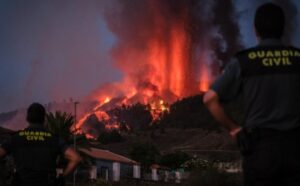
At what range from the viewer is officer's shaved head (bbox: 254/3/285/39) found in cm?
512

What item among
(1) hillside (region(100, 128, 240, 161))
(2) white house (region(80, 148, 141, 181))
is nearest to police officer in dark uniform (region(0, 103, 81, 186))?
(2) white house (region(80, 148, 141, 181))

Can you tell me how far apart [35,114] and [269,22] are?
2.72 metres

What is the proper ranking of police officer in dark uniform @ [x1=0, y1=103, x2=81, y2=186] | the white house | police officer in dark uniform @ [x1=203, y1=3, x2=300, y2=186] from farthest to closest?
the white house < police officer in dark uniform @ [x1=0, y1=103, x2=81, y2=186] < police officer in dark uniform @ [x1=203, y1=3, x2=300, y2=186]

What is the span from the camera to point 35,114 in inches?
264

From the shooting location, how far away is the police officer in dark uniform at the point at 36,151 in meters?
6.62

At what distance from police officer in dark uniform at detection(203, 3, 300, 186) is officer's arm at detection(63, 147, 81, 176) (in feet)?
6.45

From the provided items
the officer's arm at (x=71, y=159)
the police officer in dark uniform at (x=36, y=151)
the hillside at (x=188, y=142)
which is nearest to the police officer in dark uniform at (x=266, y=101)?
the officer's arm at (x=71, y=159)

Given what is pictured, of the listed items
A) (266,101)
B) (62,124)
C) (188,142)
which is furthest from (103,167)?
(266,101)

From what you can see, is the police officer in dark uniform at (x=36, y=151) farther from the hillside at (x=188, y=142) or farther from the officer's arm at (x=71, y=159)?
the hillside at (x=188, y=142)

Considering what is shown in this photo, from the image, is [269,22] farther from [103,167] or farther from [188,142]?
[188,142]

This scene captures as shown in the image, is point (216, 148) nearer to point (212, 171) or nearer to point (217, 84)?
point (212, 171)

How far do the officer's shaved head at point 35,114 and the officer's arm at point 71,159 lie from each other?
0.43 meters

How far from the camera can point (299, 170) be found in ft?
15.6

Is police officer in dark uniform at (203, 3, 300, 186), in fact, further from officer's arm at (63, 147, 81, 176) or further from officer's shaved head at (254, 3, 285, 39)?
officer's arm at (63, 147, 81, 176)
